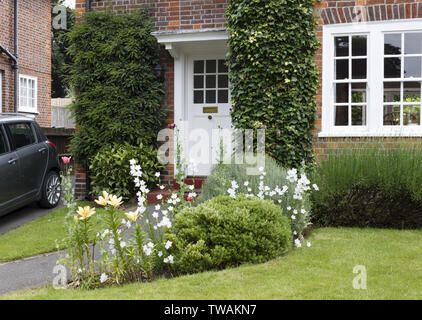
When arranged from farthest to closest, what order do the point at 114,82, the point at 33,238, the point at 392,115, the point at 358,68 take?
the point at 114,82, the point at 358,68, the point at 392,115, the point at 33,238

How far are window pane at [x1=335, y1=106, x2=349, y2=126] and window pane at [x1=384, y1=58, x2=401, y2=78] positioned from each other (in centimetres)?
87

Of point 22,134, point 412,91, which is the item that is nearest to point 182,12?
point 22,134

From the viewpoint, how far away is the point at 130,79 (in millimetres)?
8234

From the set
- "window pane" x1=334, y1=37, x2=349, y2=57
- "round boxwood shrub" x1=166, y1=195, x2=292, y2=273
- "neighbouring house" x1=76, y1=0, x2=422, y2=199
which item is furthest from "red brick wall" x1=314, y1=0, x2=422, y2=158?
"round boxwood shrub" x1=166, y1=195, x2=292, y2=273

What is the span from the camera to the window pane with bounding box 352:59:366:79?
784 centimetres

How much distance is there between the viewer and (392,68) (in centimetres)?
776

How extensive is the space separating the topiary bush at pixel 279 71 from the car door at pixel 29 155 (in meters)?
3.54

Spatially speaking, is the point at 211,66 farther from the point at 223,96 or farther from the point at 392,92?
the point at 392,92

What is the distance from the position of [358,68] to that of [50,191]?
5959 millimetres

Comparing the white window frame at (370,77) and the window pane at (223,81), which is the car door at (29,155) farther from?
the white window frame at (370,77)

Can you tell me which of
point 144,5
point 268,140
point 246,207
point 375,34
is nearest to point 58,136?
point 144,5

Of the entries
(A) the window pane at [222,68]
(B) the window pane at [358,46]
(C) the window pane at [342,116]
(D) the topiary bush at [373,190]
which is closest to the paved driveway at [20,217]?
(A) the window pane at [222,68]

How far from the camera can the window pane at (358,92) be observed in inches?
309

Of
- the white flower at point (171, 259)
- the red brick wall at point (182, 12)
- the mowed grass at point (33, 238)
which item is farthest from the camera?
the red brick wall at point (182, 12)
